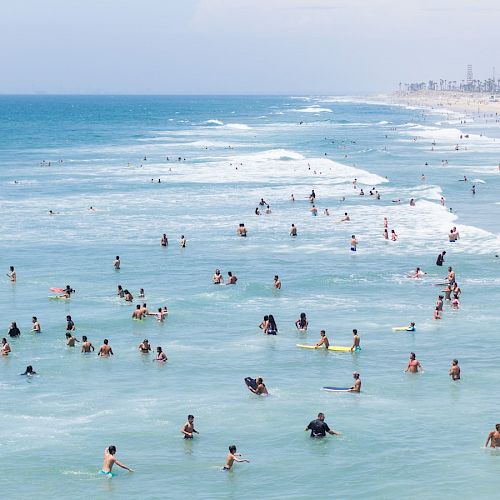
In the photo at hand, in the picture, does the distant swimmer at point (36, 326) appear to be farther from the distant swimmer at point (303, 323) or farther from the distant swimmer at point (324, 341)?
the distant swimmer at point (324, 341)

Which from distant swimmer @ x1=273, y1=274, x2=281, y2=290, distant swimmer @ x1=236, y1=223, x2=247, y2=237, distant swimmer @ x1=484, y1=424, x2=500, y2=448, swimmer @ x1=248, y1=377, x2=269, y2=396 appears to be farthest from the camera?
distant swimmer @ x1=236, y1=223, x2=247, y2=237

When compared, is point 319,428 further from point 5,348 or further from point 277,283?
point 277,283

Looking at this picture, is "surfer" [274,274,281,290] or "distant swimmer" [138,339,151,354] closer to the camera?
"distant swimmer" [138,339,151,354]

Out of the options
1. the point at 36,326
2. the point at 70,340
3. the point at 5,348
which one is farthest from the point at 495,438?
the point at 36,326

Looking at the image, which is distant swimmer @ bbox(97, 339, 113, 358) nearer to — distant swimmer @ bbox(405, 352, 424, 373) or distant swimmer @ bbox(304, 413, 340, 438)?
distant swimmer @ bbox(304, 413, 340, 438)

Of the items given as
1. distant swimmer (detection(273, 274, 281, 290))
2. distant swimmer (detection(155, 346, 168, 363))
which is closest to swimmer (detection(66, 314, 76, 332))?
distant swimmer (detection(155, 346, 168, 363))
